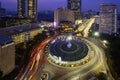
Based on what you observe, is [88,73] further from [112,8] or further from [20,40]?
[112,8]

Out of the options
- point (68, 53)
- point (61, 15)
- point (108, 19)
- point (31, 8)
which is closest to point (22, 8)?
point (31, 8)

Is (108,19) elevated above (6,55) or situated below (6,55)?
above

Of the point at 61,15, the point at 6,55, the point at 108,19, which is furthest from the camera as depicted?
the point at 61,15

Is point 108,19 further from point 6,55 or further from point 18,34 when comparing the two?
point 6,55

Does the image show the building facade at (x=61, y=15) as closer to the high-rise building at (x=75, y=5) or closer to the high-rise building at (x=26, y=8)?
the high-rise building at (x=26, y=8)

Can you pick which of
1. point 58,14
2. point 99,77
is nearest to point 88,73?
point 99,77

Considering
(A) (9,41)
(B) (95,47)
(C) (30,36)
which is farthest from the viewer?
(C) (30,36)

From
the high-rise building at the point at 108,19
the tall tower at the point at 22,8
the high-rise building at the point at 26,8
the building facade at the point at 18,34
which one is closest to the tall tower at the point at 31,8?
the high-rise building at the point at 26,8
